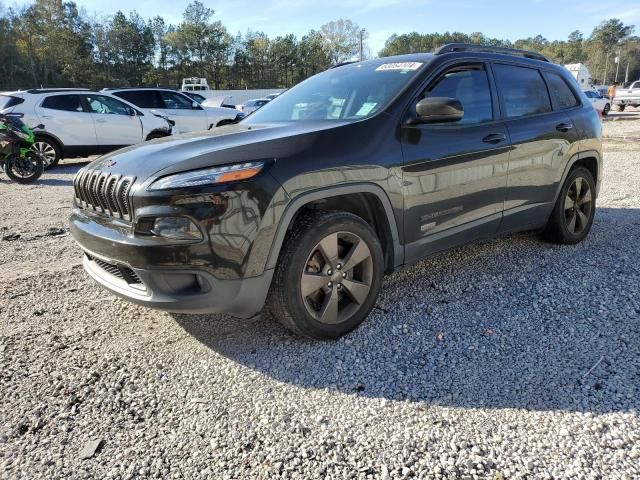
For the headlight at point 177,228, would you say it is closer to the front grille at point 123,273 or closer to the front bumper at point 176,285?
the front bumper at point 176,285

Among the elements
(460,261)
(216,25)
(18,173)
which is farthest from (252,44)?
(460,261)

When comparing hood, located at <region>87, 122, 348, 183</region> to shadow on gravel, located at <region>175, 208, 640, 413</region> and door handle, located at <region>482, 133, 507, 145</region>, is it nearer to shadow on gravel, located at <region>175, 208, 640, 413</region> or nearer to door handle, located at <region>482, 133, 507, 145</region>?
shadow on gravel, located at <region>175, 208, 640, 413</region>

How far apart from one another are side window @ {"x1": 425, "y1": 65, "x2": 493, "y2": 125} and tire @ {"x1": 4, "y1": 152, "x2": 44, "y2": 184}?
8578 mm

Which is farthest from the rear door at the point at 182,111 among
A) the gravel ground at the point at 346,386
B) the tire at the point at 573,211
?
the tire at the point at 573,211

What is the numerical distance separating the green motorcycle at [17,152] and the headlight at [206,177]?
827 cm

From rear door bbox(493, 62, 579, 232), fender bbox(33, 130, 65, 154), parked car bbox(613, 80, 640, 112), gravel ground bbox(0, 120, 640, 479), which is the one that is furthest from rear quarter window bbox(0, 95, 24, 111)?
parked car bbox(613, 80, 640, 112)

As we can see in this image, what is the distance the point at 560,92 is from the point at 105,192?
403 cm

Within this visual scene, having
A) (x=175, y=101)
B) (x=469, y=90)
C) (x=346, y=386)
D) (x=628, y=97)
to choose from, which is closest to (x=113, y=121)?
(x=175, y=101)

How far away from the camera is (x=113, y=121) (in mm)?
11039

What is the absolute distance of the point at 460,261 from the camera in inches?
169

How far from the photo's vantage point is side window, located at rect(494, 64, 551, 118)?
152 inches

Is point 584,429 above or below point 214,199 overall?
below

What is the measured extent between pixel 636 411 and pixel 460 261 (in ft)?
7.03

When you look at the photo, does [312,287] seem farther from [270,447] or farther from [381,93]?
[381,93]
